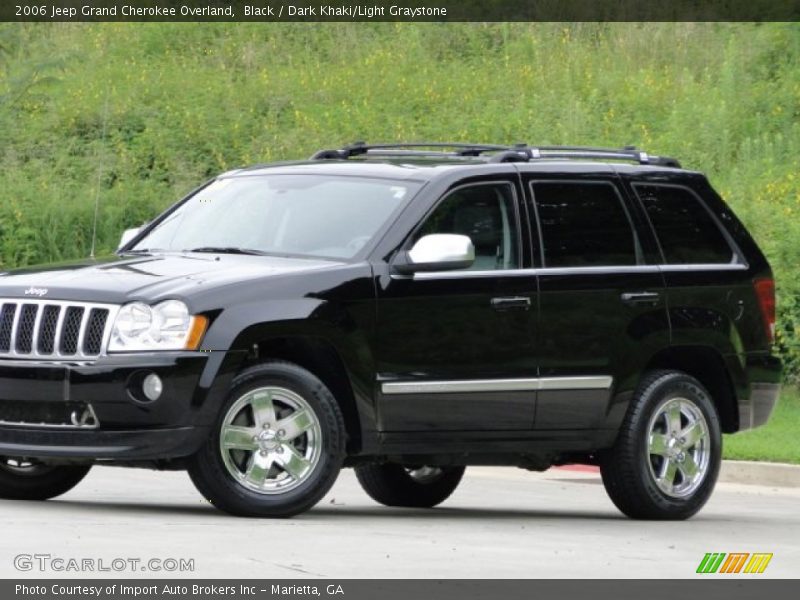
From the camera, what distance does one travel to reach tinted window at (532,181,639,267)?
1169 cm

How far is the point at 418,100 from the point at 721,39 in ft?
15.6

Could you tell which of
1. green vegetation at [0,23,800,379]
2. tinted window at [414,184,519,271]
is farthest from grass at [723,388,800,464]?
tinted window at [414,184,519,271]

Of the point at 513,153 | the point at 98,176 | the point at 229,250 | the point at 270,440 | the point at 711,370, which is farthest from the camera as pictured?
the point at 98,176

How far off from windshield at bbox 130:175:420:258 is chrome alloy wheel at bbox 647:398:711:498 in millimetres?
2173

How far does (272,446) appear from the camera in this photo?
34.2 feet

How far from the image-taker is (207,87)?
2969cm

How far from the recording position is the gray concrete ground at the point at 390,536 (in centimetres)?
873

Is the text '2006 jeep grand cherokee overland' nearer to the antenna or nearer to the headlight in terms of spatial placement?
the headlight

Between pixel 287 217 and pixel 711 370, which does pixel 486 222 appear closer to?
pixel 287 217

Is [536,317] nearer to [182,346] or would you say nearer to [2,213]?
[182,346]

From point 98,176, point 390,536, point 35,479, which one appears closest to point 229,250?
point 35,479

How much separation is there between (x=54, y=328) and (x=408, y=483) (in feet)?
10.8

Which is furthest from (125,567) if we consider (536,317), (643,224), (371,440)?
(643,224)

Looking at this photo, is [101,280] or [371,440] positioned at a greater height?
[101,280]
